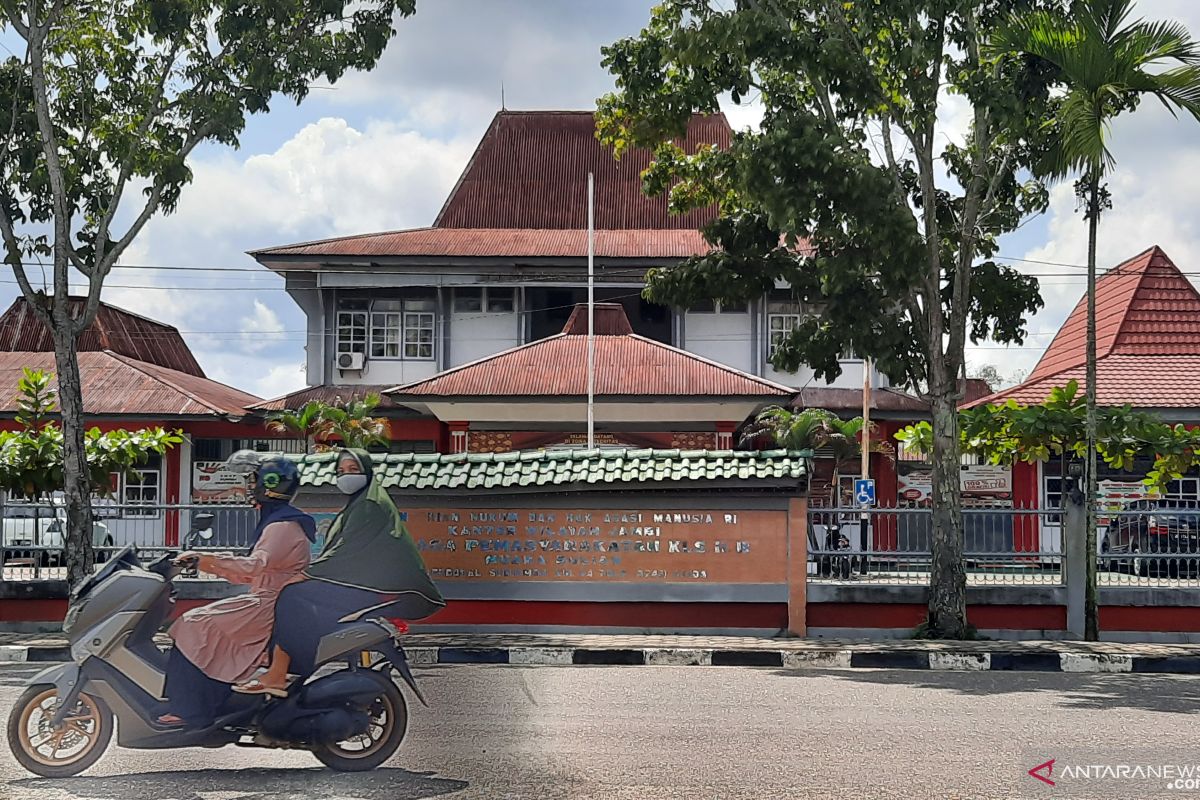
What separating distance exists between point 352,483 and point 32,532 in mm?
9700

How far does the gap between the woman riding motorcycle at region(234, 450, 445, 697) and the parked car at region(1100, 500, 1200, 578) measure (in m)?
9.50

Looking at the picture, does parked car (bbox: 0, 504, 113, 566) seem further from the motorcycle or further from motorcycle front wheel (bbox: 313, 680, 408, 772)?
motorcycle front wheel (bbox: 313, 680, 408, 772)

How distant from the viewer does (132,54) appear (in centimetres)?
1460

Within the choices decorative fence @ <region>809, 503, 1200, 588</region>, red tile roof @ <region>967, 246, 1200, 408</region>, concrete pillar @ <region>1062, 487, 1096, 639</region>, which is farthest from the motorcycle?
red tile roof @ <region>967, 246, 1200, 408</region>

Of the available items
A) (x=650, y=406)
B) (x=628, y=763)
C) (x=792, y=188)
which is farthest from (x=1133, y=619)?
(x=650, y=406)

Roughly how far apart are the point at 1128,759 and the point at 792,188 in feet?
21.8

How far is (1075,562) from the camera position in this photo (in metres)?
13.7

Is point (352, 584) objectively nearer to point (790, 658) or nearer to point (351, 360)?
point (790, 658)

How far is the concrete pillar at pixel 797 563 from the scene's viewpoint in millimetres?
13555

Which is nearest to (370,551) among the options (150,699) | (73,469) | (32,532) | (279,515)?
(279,515)

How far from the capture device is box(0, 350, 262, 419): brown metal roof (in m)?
25.9

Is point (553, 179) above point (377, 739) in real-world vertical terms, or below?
above

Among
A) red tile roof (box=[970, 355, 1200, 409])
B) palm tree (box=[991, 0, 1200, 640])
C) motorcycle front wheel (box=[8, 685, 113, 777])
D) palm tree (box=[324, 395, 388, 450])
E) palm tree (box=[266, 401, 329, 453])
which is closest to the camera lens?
motorcycle front wheel (box=[8, 685, 113, 777])

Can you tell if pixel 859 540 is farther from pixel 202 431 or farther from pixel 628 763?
pixel 202 431
